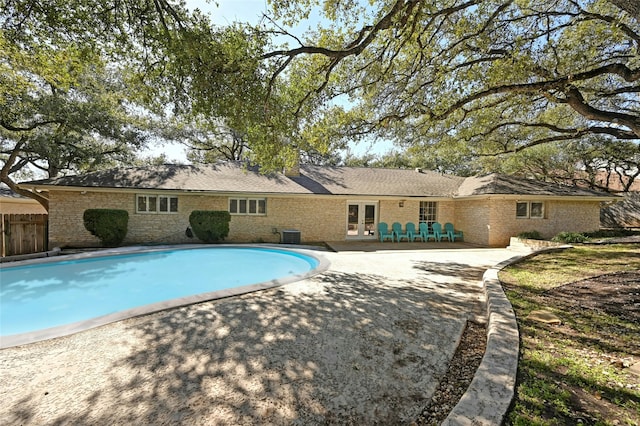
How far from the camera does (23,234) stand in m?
9.98

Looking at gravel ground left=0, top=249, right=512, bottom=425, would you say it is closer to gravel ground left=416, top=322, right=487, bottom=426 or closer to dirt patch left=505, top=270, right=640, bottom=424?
gravel ground left=416, top=322, right=487, bottom=426

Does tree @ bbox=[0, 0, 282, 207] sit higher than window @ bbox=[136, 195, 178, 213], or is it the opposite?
tree @ bbox=[0, 0, 282, 207]

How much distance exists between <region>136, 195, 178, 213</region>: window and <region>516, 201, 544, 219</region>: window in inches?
665

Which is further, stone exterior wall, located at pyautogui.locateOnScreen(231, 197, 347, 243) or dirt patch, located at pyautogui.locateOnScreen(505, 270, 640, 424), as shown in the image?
stone exterior wall, located at pyautogui.locateOnScreen(231, 197, 347, 243)

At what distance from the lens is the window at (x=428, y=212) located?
1623 centimetres

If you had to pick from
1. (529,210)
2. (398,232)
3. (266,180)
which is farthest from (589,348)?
(266,180)

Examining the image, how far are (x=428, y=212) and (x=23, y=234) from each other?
59.0 feet

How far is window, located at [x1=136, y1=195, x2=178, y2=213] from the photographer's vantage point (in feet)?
42.9

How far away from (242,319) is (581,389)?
4.00m

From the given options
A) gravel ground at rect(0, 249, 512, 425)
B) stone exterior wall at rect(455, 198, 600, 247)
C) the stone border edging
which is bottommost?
gravel ground at rect(0, 249, 512, 425)

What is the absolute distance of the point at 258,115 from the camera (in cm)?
729

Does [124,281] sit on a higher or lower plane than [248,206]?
lower

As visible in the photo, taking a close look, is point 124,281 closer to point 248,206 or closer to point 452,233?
point 248,206

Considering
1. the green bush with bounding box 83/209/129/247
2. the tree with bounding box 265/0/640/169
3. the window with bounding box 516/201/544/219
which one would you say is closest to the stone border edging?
the tree with bounding box 265/0/640/169
